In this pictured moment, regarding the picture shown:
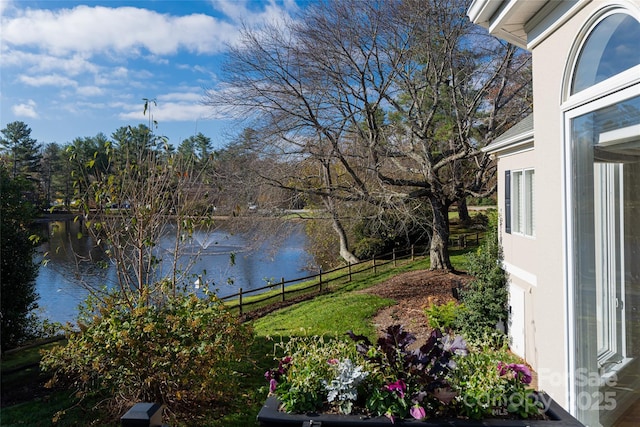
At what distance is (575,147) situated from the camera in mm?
3012

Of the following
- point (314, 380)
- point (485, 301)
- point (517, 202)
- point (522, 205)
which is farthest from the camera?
point (485, 301)

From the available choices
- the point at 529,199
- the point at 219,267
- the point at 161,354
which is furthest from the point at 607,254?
the point at 219,267

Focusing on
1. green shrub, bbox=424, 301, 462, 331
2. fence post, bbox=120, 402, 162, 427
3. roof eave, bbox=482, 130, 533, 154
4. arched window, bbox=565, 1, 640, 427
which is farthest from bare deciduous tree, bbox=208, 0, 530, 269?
fence post, bbox=120, 402, 162, 427

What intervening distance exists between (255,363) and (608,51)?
538 cm

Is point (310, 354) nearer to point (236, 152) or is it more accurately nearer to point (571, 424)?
point (571, 424)

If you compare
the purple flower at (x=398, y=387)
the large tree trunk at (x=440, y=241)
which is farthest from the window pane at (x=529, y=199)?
the large tree trunk at (x=440, y=241)

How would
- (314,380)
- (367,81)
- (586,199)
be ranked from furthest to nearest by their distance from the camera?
(367,81), (586,199), (314,380)

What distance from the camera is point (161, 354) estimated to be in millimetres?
4332

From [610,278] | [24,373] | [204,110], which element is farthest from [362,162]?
[610,278]

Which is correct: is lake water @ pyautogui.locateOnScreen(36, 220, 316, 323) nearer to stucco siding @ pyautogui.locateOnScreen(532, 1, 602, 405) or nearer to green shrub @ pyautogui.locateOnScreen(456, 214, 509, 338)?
green shrub @ pyautogui.locateOnScreen(456, 214, 509, 338)

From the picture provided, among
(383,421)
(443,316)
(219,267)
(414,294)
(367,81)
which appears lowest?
(414,294)

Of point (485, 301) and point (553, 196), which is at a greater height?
point (553, 196)

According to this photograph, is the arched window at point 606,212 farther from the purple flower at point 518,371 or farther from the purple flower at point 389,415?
the purple flower at point 389,415

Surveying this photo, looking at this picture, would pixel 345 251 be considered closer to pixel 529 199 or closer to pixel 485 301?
pixel 485 301
